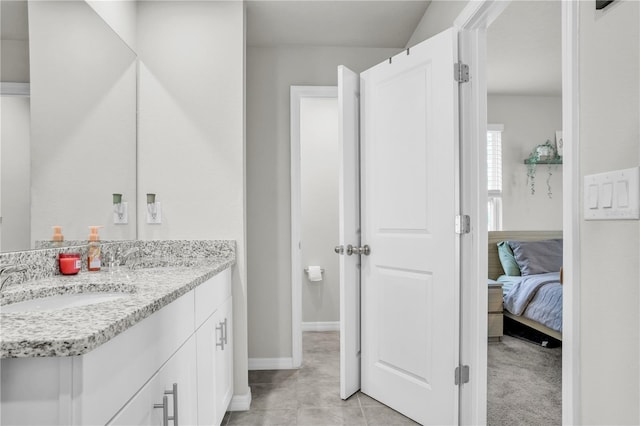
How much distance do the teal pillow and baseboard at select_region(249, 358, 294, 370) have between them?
2.53 metres

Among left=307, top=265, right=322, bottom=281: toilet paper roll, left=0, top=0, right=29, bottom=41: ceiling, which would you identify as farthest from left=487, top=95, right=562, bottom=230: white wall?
left=0, top=0, right=29, bottom=41: ceiling

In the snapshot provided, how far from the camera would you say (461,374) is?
1930mm

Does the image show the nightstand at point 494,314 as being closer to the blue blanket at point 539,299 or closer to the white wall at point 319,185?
the blue blanket at point 539,299

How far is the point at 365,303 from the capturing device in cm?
248

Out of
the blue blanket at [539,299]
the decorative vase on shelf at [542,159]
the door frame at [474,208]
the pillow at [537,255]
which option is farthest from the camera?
the decorative vase on shelf at [542,159]

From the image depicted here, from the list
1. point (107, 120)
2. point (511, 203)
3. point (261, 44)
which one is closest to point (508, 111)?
point (511, 203)

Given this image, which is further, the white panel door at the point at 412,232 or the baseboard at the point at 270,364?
the baseboard at the point at 270,364

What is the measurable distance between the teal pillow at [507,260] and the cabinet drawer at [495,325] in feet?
2.18

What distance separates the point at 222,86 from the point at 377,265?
1.44 m

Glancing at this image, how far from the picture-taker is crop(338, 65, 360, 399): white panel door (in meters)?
2.41

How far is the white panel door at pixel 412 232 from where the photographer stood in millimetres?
1955

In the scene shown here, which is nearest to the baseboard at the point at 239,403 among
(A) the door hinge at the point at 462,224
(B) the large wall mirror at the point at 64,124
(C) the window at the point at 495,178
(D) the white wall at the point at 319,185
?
(B) the large wall mirror at the point at 64,124

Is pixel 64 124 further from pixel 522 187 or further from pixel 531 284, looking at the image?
pixel 522 187
